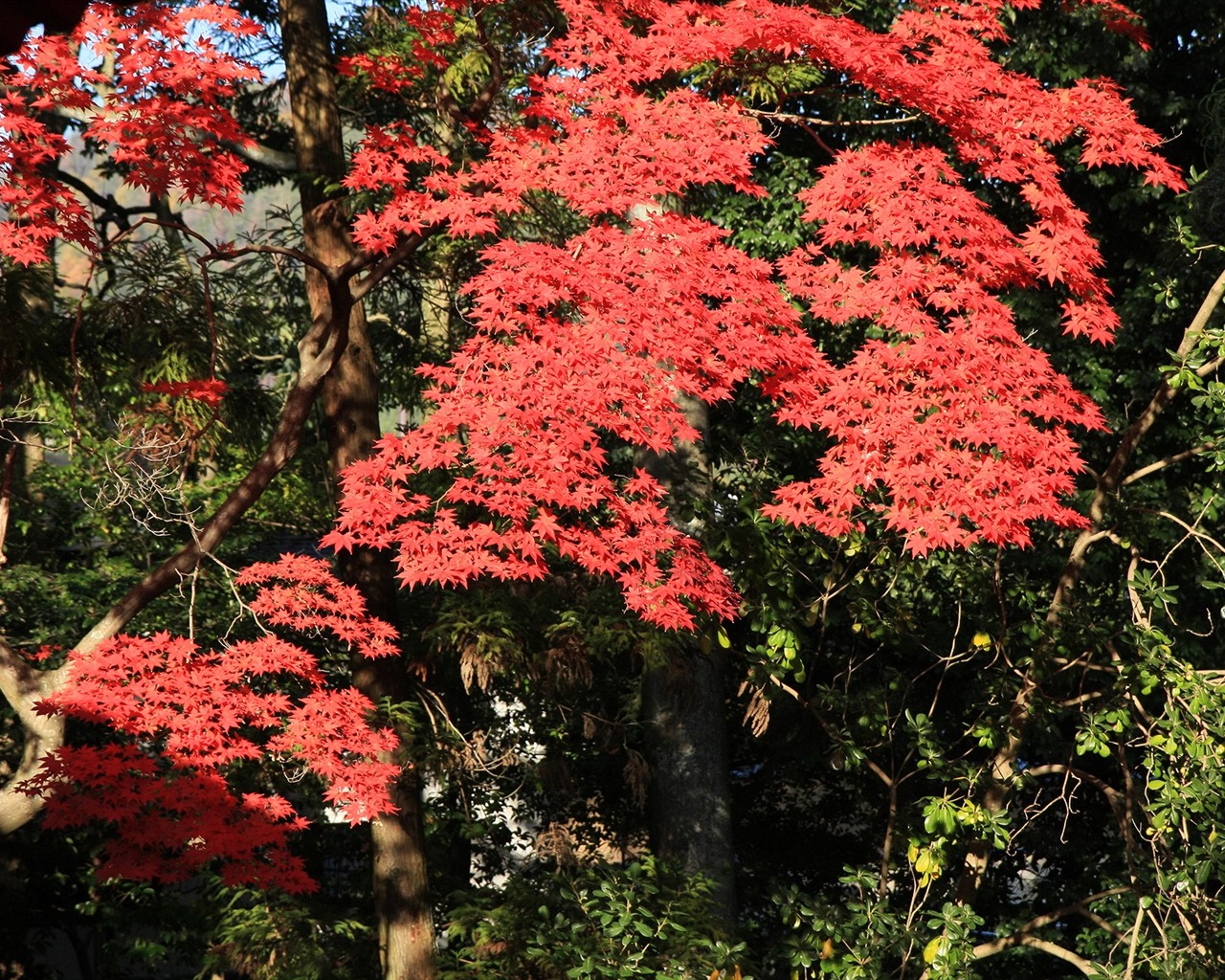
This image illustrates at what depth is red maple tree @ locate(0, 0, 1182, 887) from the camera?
682 centimetres

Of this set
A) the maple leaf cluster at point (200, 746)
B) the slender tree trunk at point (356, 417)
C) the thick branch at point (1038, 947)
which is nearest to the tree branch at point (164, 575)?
the maple leaf cluster at point (200, 746)

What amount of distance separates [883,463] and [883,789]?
17.5 ft

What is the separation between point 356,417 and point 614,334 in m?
2.52

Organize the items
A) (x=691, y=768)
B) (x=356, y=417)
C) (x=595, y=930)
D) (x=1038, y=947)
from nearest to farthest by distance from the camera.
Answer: (x=595, y=930), (x=1038, y=947), (x=356, y=417), (x=691, y=768)

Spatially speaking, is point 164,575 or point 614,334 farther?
point 164,575

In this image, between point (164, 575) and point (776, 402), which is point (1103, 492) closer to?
point (776, 402)

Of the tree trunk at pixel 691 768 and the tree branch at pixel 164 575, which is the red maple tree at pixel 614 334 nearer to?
the tree branch at pixel 164 575

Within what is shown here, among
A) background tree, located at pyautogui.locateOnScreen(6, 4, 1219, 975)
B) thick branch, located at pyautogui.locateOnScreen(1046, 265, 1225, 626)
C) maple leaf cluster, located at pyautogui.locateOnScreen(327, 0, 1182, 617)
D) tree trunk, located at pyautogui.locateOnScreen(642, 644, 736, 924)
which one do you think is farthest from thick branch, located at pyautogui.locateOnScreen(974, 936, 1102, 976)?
maple leaf cluster, located at pyautogui.locateOnScreen(327, 0, 1182, 617)

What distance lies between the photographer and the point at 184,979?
1323 cm

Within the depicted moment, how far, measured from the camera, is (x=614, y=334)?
674cm

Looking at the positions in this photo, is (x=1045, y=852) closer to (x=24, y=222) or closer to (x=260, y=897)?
(x=260, y=897)

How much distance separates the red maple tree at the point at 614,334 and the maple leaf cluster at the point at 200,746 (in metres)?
0.02

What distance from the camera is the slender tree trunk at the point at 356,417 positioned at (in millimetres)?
8359

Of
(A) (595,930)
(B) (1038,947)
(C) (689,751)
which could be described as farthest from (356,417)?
(B) (1038,947)
